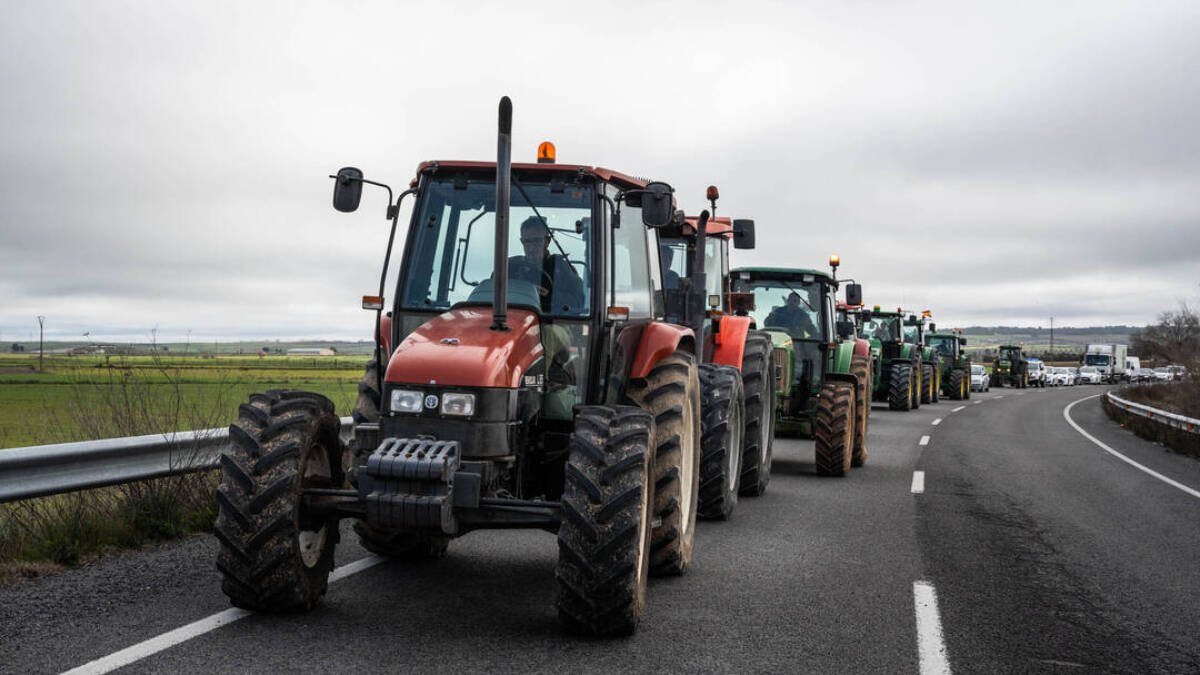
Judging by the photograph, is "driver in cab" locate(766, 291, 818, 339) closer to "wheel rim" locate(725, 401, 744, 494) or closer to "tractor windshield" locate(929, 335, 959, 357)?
"wheel rim" locate(725, 401, 744, 494)

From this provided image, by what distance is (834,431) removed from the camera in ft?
40.7

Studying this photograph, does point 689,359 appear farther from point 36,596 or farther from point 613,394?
point 36,596

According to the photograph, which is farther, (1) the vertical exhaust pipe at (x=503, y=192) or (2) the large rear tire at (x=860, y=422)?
(2) the large rear tire at (x=860, y=422)

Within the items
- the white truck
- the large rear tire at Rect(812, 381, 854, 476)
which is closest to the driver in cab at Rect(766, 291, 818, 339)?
the large rear tire at Rect(812, 381, 854, 476)

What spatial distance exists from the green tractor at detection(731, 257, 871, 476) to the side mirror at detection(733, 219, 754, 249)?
223cm

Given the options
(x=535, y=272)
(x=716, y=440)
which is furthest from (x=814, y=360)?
(x=535, y=272)

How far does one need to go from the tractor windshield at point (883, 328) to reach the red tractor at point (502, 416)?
22607mm

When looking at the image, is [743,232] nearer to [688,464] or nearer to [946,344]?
[688,464]

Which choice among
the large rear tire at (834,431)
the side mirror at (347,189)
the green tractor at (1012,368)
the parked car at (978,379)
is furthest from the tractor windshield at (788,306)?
the green tractor at (1012,368)

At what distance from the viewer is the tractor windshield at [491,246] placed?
6.20 meters

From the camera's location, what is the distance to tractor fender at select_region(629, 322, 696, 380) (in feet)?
22.2

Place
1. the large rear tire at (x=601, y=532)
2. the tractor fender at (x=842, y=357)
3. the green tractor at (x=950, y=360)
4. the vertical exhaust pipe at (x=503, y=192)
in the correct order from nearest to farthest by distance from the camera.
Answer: the large rear tire at (x=601, y=532) → the vertical exhaust pipe at (x=503, y=192) → the tractor fender at (x=842, y=357) → the green tractor at (x=950, y=360)

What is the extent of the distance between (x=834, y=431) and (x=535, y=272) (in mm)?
7079

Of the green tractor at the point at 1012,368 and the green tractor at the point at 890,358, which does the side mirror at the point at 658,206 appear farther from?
the green tractor at the point at 1012,368
